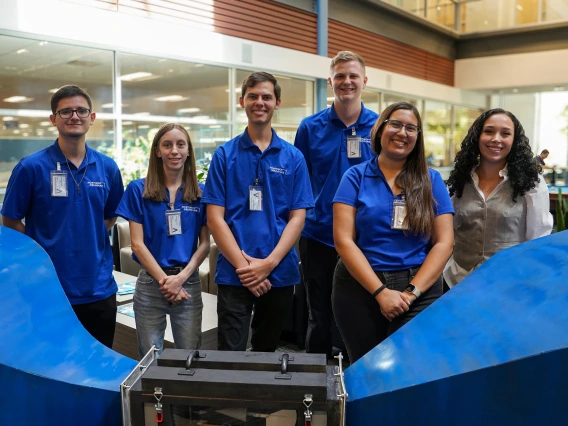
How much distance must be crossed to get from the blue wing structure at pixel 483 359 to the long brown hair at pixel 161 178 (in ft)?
4.31

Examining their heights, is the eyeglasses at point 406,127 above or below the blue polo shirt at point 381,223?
above

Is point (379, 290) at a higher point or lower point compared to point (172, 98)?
lower

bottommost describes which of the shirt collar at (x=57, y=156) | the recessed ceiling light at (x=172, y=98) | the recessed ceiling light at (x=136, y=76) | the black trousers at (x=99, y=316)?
the black trousers at (x=99, y=316)

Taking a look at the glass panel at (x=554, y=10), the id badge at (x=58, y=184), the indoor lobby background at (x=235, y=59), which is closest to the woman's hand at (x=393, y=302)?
the id badge at (x=58, y=184)

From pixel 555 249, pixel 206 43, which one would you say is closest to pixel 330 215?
pixel 555 249

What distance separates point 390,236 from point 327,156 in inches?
33.4

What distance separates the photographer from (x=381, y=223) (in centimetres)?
179

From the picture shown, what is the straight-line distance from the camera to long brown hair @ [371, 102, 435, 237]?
1.77 meters

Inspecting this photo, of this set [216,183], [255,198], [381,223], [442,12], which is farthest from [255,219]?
[442,12]

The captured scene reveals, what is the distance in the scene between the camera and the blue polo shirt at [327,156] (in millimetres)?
2492

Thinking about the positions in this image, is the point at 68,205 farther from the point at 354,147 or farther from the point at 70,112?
the point at 354,147

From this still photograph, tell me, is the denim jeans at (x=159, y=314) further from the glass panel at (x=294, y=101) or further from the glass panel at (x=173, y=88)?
the glass panel at (x=294, y=101)

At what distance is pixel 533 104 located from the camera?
16.1m

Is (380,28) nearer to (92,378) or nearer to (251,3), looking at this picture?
(251,3)
